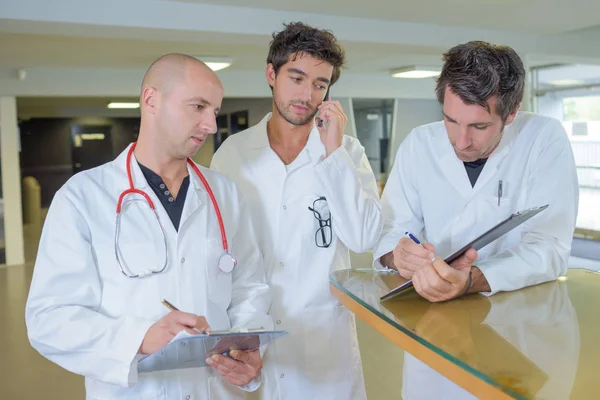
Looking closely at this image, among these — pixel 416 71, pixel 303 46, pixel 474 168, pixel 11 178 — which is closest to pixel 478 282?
pixel 474 168

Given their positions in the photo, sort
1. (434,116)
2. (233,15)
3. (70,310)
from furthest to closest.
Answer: (434,116) < (233,15) < (70,310)

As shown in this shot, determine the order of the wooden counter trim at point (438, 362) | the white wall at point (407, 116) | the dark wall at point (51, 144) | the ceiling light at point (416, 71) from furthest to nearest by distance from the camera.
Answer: the dark wall at point (51, 144)
the white wall at point (407, 116)
the ceiling light at point (416, 71)
the wooden counter trim at point (438, 362)

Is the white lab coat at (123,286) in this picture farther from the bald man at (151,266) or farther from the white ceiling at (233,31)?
the white ceiling at (233,31)

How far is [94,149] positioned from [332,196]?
1549 cm

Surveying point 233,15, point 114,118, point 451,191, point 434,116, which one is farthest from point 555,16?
point 114,118

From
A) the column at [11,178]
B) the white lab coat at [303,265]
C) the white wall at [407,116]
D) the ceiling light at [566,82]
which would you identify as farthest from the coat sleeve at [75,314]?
the ceiling light at [566,82]

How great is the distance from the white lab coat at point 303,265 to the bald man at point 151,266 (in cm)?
26

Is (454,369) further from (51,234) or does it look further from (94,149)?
(94,149)

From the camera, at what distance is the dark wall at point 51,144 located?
625 inches

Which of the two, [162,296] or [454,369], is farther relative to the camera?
[162,296]

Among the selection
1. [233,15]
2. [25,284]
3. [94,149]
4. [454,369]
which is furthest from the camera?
[94,149]

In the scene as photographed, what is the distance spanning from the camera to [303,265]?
211 centimetres

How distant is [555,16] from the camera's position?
18.4ft

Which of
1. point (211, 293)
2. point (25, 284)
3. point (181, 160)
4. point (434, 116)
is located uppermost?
point (434, 116)
